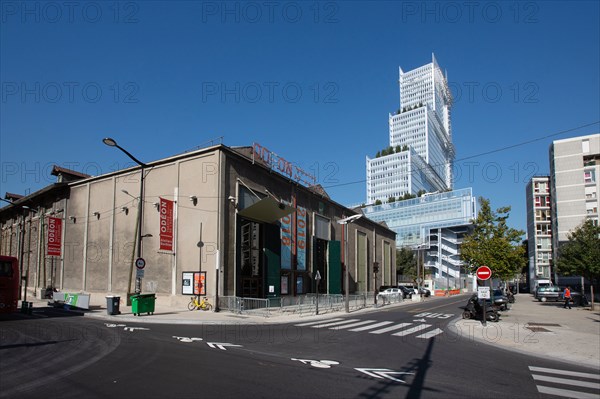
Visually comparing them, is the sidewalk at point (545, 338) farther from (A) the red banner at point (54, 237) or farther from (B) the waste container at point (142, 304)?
(A) the red banner at point (54, 237)

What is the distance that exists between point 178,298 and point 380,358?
21.0 m

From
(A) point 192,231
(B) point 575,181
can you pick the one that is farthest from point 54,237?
(B) point 575,181

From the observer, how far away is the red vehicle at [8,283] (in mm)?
21266

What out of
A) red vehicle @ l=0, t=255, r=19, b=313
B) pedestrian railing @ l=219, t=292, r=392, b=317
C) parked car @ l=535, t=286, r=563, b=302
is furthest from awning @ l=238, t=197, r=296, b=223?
parked car @ l=535, t=286, r=563, b=302

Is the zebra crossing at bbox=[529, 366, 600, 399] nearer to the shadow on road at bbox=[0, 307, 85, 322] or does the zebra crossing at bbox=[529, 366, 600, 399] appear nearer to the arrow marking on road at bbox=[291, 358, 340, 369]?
the arrow marking on road at bbox=[291, 358, 340, 369]

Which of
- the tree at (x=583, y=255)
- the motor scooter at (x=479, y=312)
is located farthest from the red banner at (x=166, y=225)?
the tree at (x=583, y=255)

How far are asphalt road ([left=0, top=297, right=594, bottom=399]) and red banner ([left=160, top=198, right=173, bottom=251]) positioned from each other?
13.8 m

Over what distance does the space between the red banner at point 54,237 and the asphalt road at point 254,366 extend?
83.1 feet

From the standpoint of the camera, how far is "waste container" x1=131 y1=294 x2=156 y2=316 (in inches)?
902

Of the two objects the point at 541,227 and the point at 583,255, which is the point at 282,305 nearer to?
the point at 583,255

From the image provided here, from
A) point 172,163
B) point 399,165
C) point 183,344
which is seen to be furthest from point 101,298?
point 399,165

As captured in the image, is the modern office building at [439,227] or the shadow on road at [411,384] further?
the modern office building at [439,227]

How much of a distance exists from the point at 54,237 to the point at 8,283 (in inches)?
748

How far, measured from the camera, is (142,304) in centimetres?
2322
